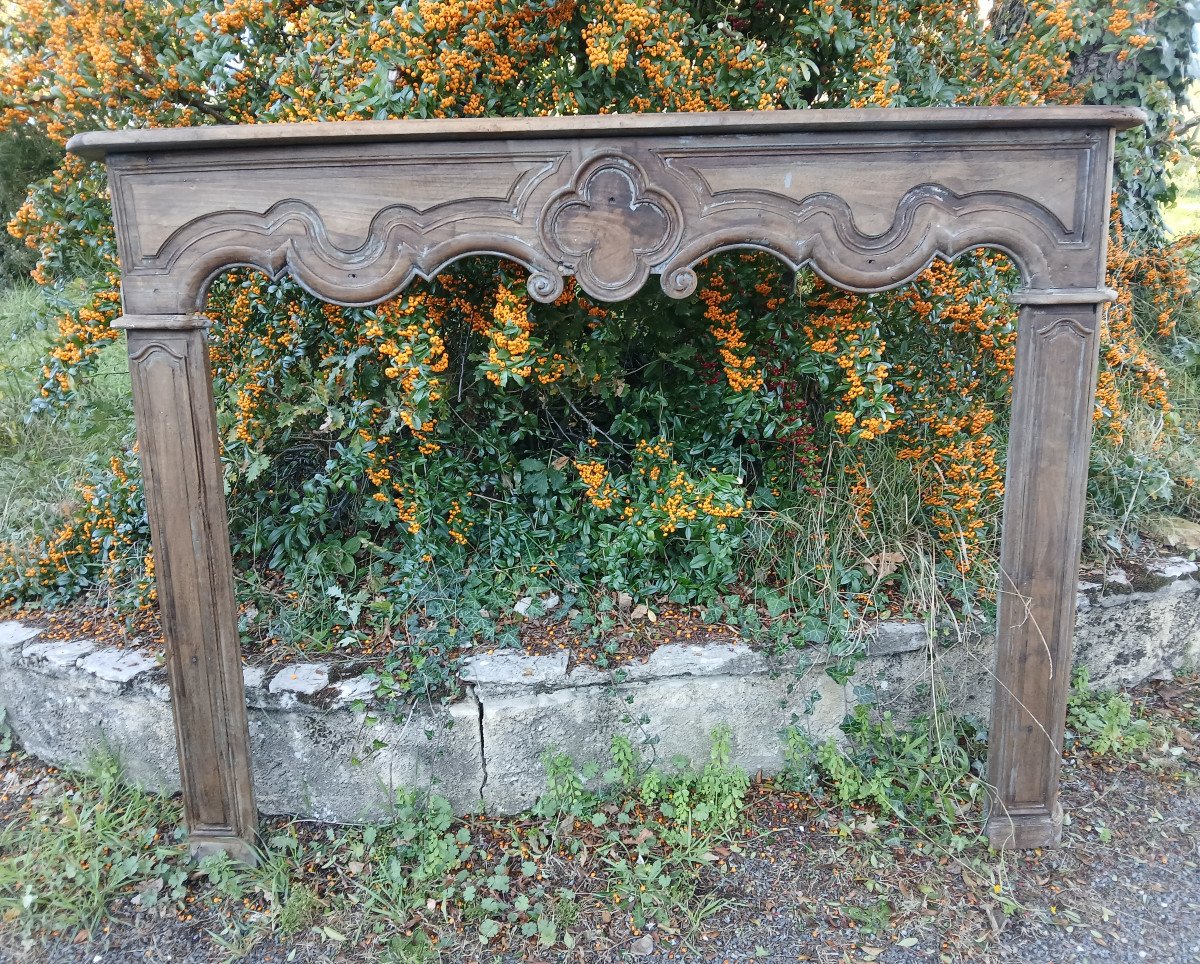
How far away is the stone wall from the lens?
2.67m

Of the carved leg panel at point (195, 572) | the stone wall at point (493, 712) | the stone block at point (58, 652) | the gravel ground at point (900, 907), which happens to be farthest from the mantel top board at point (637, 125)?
the gravel ground at point (900, 907)

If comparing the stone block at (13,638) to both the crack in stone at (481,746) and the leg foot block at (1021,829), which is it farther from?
the leg foot block at (1021,829)

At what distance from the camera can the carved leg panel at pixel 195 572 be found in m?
2.20

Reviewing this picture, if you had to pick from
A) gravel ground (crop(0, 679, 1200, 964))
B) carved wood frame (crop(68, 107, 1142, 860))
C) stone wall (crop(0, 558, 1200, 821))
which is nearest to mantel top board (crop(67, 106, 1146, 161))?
carved wood frame (crop(68, 107, 1142, 860))

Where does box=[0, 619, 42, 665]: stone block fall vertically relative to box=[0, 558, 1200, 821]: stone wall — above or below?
above

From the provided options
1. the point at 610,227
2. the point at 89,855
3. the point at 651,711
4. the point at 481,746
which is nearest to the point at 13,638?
the point at 89,855

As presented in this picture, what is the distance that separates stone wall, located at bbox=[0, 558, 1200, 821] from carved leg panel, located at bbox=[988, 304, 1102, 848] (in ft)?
1.23

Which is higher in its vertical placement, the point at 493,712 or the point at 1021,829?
the point at 493,712

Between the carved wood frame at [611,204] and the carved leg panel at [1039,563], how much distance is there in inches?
0.6

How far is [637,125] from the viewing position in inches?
77.7

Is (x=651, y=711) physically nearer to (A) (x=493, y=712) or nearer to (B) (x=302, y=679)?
(A) (x=493, y=712)

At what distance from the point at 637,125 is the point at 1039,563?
1.66 m

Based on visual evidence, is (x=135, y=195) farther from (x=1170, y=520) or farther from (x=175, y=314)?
(x=1170, y=520)

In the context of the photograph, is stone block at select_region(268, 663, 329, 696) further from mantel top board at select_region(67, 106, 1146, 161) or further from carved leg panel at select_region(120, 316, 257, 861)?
mantel top board at select_region(67, 106, 1146, 161)
